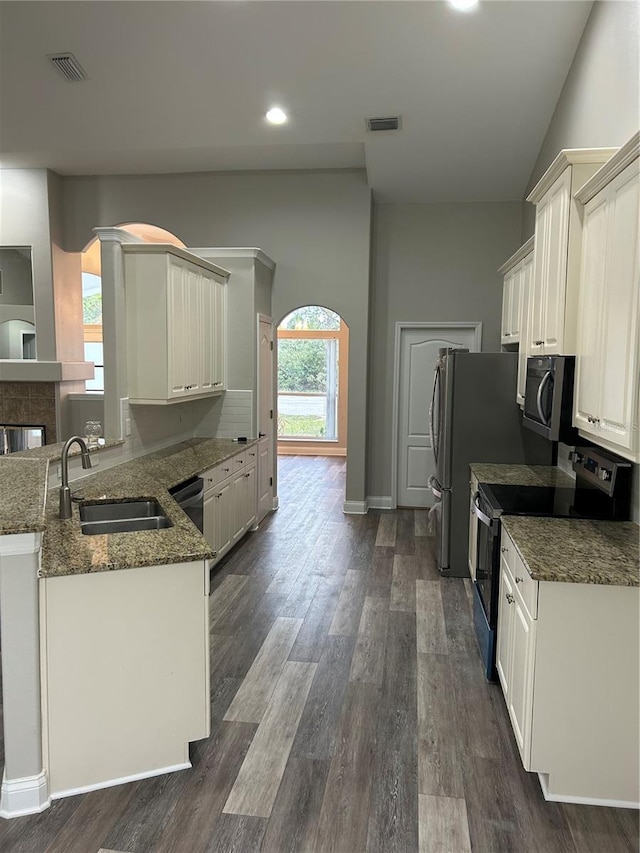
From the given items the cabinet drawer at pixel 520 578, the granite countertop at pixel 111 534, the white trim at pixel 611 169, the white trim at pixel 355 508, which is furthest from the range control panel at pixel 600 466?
the white trim at pixel 355 508

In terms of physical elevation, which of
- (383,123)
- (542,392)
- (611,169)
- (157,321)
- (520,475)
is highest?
(383,123)

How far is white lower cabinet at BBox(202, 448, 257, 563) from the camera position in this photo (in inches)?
178

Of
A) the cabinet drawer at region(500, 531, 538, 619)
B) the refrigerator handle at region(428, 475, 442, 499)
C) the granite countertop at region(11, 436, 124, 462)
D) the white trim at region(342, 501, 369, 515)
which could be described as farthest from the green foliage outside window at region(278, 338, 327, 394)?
the cabinet drawer at region(500, 531, 538, 619)

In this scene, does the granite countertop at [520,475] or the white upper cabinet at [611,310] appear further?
the granite countertop at [520,475]

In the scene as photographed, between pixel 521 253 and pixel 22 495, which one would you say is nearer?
pixel 22 495

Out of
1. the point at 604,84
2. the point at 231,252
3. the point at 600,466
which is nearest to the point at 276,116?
the point at 231,252

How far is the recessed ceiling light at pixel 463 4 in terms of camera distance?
343 centimetres

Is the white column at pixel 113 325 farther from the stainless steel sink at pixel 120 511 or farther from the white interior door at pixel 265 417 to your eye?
the white interior door at pixel 265 417

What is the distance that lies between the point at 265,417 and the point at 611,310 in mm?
4346

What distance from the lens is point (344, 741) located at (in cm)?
264

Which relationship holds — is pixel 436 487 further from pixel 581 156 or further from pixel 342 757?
pixel 581 156

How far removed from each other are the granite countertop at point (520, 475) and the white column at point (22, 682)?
2698mm

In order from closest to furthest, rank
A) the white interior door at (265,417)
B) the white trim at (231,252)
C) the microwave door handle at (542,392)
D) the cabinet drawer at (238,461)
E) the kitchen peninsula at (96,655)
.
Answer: the kitchen peninsula at (96,655), the microwave door handle at (542,392), the cabinet drawer at (238,461), the white trim at (231,252), the white interior door at (265,417)

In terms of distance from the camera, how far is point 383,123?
4.81 meters
